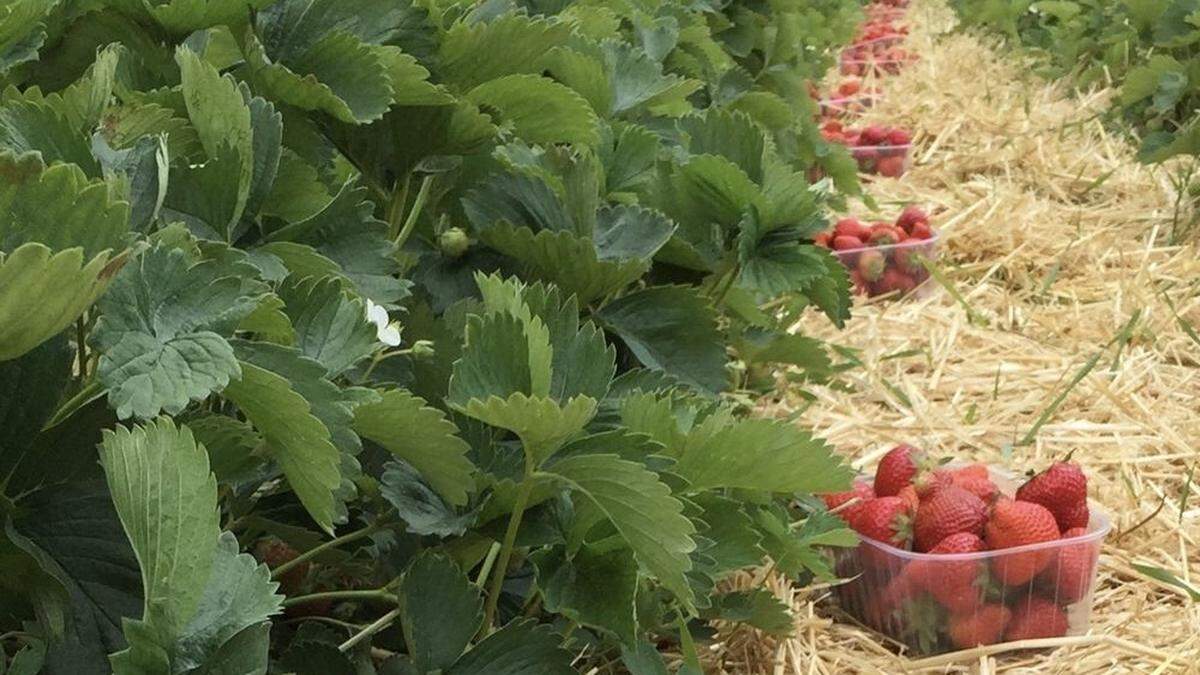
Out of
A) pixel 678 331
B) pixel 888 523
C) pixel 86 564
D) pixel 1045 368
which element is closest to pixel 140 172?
pixel 86 564

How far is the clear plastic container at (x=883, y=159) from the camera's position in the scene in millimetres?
4496

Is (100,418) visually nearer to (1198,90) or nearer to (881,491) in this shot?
(881,491)

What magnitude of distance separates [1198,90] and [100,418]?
4.15m

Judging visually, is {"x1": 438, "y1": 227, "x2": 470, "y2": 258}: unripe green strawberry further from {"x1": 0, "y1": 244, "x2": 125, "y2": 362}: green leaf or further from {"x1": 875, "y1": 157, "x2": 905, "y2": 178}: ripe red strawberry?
{"x1": 875, "y1": 157, "x2": 905, "y2": 178}: ripe red strawberry

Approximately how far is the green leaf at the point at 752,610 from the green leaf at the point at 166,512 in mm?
873

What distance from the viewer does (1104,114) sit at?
194 inches

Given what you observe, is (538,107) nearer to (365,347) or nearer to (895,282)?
(365,347)

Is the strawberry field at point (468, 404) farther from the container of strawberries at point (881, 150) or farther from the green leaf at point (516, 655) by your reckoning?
the container of strawberries at point (881, 150)

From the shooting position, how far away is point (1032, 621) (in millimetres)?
1814

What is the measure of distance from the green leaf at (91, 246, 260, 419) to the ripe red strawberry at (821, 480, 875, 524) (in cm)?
132

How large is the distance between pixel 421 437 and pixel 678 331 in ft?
1.96

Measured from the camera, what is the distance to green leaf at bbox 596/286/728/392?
4.43ft

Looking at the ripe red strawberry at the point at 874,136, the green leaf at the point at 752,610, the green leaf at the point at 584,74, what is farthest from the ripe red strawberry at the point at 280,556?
the ripe red strawberry at the point at 874,136

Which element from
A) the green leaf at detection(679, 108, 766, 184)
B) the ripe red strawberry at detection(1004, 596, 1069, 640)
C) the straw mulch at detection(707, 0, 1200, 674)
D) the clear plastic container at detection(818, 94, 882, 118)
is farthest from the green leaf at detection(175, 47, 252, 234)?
the clear plastic container at detection(818, 94, 882, 118)
